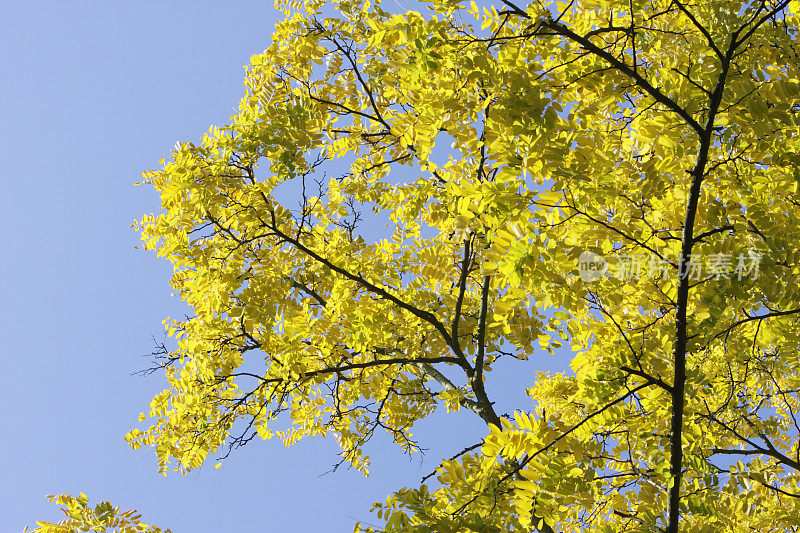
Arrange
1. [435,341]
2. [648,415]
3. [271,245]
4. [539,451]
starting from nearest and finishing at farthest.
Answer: [539,451], [648,415], [271,245], [435,341]

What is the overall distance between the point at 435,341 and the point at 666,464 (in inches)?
116

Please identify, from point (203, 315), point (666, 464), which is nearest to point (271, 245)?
point (203, 315)

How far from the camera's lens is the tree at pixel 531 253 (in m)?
3.23

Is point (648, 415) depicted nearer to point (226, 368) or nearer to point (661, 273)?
point (661, 273)

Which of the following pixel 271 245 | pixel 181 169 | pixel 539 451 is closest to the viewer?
pixel 539 451

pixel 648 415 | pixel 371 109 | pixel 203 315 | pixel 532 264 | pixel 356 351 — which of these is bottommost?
pixel 648 415

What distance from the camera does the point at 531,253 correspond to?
295cm

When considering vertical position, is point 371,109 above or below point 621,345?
above

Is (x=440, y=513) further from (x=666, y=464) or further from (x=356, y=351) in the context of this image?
(x=356, y=351)

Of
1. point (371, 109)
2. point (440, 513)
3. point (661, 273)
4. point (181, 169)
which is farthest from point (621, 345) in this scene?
point (181, 169)

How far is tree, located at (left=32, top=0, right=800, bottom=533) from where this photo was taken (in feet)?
10.6

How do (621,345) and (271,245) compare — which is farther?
(271,245)

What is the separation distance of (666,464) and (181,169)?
4103mm

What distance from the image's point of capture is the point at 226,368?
582 centimetres
